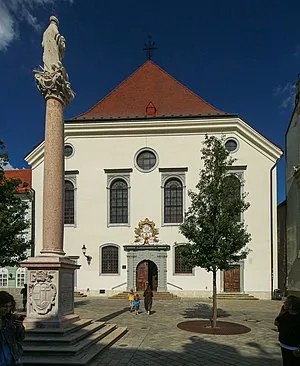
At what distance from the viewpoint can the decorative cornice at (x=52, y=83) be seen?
12.0 metres

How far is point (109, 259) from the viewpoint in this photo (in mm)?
29203

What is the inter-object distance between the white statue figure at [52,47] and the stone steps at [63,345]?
23.1 feet

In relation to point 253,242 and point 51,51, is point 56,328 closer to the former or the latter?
point 51,51

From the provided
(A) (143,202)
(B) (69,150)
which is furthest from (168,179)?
(B) (69,150)

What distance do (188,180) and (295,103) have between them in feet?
27.5

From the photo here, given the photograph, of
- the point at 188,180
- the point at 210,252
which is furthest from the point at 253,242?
the point at 210,252

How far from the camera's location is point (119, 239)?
2912cm

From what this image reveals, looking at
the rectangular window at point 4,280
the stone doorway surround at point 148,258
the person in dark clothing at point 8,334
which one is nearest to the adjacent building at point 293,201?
the stone doorway surround at point 148,258

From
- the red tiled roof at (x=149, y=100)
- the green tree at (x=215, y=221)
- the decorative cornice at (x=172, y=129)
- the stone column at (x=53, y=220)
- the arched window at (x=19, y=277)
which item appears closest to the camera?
the stone column at (x=53, y=220)

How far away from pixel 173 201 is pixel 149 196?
1.68 metres

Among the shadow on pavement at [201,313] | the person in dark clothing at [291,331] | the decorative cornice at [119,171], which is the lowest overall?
the shadow on pavement at [201,313]

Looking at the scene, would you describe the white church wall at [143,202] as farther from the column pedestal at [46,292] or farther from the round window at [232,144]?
the column pedestal at [46,292]

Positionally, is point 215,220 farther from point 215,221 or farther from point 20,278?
point 20,278

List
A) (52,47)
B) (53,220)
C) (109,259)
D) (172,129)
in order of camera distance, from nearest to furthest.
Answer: (53,220), (52,47), (109,259), (172,129)
